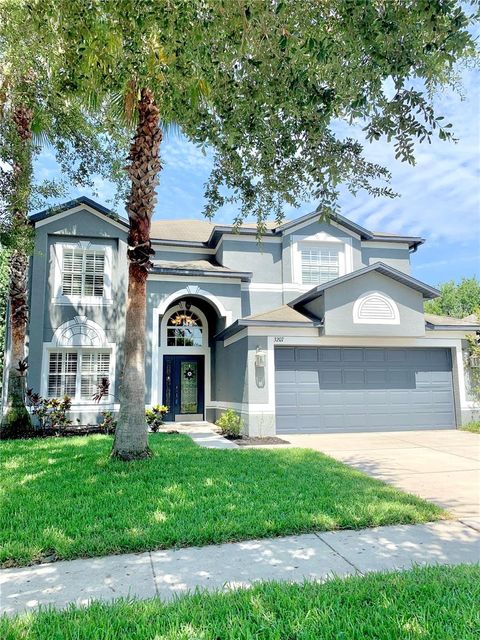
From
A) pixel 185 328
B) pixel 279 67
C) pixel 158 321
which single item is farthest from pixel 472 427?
pixel 279 67

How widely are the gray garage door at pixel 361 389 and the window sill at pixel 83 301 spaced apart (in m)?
6.55

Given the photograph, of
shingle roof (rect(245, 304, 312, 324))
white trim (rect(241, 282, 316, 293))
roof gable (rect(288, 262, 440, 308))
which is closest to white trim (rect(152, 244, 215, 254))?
white trim (rect(241, 282, 316, 293))

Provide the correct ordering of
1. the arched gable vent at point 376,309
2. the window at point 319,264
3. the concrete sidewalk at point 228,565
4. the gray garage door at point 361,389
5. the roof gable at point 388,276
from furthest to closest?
the window at point 319,264, the arched gable vent at point 376,309, the roof gable at point 388,276, the gray garage door at point 361,389, the concrete sidewalk at point 228,565

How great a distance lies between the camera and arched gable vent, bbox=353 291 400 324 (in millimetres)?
13867

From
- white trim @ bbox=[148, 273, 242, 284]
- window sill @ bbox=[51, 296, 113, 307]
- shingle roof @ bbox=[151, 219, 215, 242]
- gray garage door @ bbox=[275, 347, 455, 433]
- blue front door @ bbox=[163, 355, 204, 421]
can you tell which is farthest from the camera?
shingle roof @ bbox=[151, 219, 215, 242]

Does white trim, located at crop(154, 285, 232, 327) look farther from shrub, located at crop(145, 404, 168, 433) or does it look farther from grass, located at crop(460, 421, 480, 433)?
grass, located at crop(460, 421, 480, 433)

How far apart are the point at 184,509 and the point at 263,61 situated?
5202 millimetres

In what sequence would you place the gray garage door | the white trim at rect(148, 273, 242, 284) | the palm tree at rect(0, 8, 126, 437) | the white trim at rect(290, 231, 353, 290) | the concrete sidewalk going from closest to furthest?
the concrete sidewalk
the palm tree at rect(0, 8, 126, 437)
the gray garage door
the white trim at rect(148, 273, 242, 284)
the white trim at rect(290, 231, 353, 290)

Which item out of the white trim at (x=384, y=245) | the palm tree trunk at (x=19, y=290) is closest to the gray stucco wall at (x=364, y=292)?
the white trim at (x=384, y=245)

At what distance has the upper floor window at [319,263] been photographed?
18.0m

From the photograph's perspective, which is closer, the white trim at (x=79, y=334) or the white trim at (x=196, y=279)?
the white trim at (x=79, y=334)

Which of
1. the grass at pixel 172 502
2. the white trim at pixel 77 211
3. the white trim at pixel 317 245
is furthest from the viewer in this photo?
the white trim at pixel 317 245

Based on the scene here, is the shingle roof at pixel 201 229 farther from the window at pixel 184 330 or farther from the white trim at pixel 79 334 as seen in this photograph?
the white trim at pixel 79 334

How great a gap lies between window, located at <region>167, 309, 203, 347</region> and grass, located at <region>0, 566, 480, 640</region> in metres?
14.3
